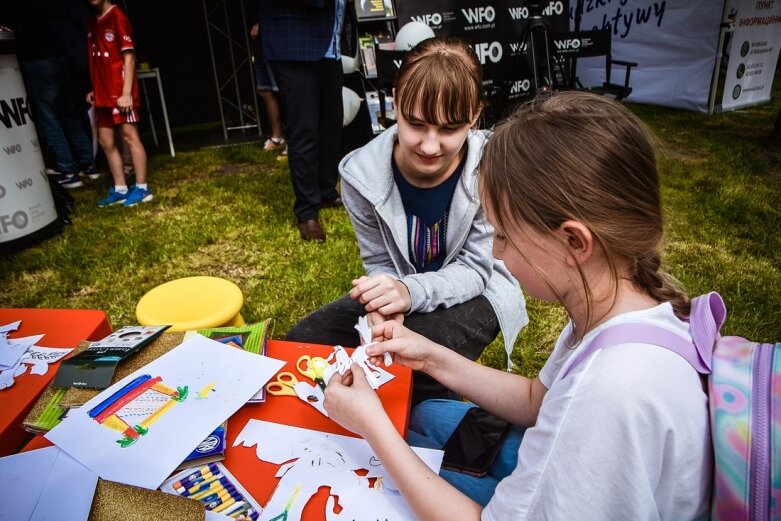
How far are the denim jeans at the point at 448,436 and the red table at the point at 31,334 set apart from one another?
824mm

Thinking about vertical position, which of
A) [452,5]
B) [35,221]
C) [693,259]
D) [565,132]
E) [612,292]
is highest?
[452,5]

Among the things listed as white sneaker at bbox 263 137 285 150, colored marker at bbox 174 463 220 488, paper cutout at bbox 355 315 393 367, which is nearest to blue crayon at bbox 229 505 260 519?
colored marker at bbox 174 463 220 488

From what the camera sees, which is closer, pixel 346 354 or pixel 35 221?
pixel 346 354

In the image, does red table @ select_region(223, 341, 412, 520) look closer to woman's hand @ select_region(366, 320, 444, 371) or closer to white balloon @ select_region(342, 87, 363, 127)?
woman's hand @ select_region(366, 320, 444, 371)

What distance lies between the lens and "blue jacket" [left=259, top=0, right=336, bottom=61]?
2.93 metres

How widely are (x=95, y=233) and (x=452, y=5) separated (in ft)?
14.5

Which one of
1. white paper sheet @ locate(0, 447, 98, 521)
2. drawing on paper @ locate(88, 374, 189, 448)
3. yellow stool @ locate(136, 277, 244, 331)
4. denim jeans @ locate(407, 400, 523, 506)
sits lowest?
A: denim jeans @ locate(407, 400, 523, 506)

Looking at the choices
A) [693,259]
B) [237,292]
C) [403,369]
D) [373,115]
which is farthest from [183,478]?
[373,115]

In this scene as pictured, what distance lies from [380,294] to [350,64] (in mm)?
3848

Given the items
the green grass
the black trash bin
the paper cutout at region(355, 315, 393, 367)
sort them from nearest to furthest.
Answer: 1. the paper cutout at region(355, 315, 393, 367)
2. the green grass
3. the black trash bin

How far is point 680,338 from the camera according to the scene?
0.69m

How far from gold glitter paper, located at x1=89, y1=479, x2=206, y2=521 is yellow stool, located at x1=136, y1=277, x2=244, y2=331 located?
78cm

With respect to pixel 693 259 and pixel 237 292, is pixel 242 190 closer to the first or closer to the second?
pixel 237 292

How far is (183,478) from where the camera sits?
861 millimetres
